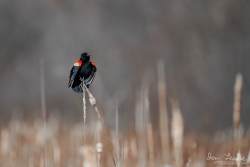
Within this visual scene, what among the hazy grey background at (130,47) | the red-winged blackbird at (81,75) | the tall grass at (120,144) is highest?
the hazy grey background at (130,47)

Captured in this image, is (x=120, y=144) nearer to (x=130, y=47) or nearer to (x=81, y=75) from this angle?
(x=81, y=75)

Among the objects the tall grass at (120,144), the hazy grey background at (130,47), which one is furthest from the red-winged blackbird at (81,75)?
the hazy grey background at (130,47)

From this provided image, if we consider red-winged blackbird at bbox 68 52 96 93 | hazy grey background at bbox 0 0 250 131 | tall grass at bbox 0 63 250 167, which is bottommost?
tall grass at bbox 0 63 250 167

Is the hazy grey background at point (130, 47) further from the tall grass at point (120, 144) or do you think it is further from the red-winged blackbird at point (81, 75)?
the red-winged blackbird at point (81, 75)

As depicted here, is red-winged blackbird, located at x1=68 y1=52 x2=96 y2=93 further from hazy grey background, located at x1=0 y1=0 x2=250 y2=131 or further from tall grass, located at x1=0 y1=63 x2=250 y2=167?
hazy grey background, located at x1=0 y1=0 x2=250 y2=131

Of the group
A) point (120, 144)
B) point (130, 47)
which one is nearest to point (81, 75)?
point (120, 144)

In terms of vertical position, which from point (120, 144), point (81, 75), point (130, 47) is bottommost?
point (120, 144)

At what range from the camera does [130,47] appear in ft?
6.15

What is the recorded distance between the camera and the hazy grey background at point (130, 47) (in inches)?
62.7

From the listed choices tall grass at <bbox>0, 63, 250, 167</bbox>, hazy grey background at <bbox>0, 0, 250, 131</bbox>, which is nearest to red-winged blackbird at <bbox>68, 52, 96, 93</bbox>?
tall grass at <bbox>0, 63, 250, 167</bbox>

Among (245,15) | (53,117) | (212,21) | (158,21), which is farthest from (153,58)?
(53,117)

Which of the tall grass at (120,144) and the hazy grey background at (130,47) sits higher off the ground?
the hazy grey background at (130,47)

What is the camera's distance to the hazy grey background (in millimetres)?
1592

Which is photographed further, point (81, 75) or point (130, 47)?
point (130, 47)
